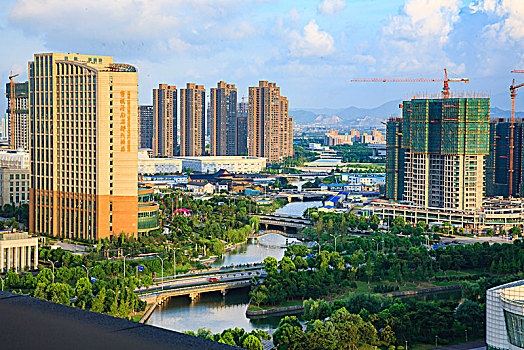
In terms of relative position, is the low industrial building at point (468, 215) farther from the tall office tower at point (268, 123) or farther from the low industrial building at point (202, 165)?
the tall office tower at point (268, 123)

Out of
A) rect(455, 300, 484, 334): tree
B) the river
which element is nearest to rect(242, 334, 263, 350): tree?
the river

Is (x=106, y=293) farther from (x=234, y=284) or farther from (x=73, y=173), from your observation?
(x=73, y=173)

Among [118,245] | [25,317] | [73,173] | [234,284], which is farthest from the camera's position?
[73,173]

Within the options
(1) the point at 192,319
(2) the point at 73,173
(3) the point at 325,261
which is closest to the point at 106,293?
(1) the point at 192,319

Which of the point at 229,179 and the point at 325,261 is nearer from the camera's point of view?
the point at 325,261

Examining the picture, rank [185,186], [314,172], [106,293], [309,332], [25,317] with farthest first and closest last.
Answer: [314,172]
[185,186]
[106,293]
[309,332]
[25,317]

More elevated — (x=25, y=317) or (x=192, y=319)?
(x=25, y=317)
